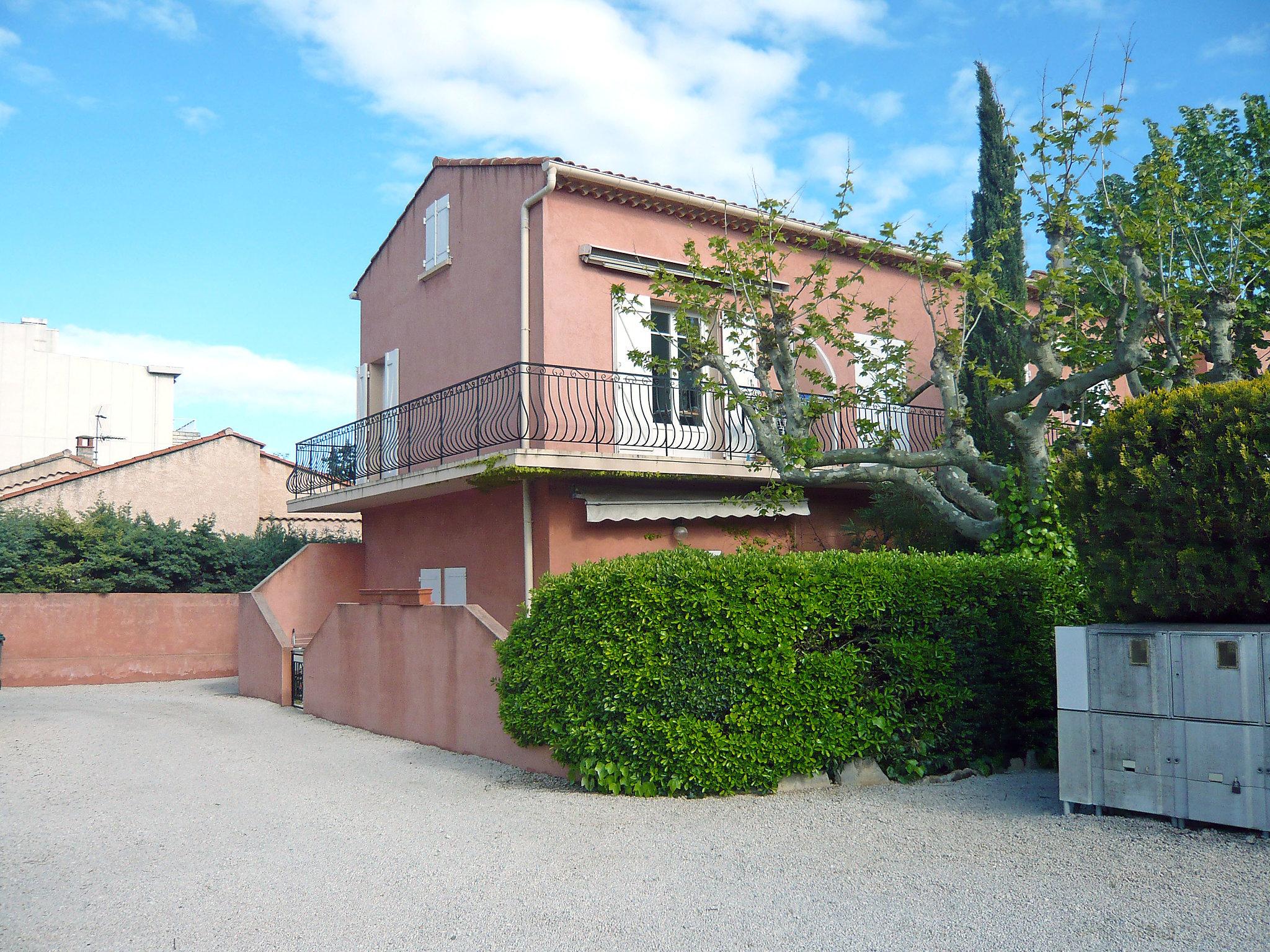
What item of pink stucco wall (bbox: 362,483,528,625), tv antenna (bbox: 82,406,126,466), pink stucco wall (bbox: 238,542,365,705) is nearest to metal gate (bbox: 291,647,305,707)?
pink stucco wall (bbox: 238,542,365,705)

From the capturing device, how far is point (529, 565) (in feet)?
40.0

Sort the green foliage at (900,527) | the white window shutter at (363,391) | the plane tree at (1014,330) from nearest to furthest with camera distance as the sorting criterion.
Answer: the plane tree at (1014,330) → the green foliage at (900,527) → the white window shutter at (363,391)

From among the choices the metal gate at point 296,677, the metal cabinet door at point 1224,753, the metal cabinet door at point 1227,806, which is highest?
the metal cabinet door at point 1224,753

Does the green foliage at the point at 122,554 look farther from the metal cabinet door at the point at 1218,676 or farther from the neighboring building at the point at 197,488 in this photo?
the metal cabinet door at the point at 1218,676

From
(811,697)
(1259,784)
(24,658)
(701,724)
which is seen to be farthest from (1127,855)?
(24,658)

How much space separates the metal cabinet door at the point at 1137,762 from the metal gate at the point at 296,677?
12.0 metres

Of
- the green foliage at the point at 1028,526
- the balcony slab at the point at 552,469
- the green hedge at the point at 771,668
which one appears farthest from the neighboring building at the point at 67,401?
the green foliage at the point at 1028,526

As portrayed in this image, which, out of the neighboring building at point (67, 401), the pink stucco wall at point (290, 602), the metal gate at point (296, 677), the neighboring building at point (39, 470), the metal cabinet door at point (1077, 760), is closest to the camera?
the metal cabinet door at point (1077, 760)

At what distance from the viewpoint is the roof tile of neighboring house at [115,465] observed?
Answer: 70.8ft

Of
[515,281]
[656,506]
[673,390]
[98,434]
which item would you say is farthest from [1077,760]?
[98,434]

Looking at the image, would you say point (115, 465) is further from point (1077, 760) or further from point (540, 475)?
point (1077, 760)

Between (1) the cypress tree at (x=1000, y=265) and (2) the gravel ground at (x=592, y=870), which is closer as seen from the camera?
(2) the gravel ground at (x=592, y=870)

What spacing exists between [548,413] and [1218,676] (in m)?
8.15

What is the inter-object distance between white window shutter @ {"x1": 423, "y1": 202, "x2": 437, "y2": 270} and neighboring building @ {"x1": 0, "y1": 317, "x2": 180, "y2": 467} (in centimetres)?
2413
